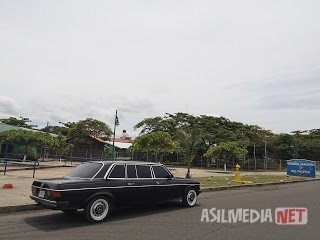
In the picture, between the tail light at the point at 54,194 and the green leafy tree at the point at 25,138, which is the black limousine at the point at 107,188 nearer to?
the tail light at the point at 54,194

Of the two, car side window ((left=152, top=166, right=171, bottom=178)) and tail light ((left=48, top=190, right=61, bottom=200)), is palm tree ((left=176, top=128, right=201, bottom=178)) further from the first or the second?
tail light ((left=48, top=190, right=61, bottom=200))

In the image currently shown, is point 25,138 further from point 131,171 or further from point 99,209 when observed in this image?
point 99,209

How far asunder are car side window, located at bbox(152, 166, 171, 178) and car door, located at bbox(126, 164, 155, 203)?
24cm

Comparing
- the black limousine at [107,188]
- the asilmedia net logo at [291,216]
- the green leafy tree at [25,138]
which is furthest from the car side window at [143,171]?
the green leafy tree at [25,138]

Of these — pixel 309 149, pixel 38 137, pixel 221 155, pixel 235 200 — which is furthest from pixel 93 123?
pixel 235 200

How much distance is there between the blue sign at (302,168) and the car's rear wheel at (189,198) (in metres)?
23.2

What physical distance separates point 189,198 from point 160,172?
142 cm

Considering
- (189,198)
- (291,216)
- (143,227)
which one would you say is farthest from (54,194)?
(291,216)

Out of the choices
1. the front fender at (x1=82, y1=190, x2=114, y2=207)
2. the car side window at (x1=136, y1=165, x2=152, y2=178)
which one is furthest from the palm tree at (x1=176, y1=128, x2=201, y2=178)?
the front fender at (x1=82, y1=190, x2=114, y2=207)

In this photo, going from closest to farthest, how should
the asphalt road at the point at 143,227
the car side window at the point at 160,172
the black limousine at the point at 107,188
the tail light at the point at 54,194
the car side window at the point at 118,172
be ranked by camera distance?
the asphalt road at the point at 143,227
the tail light at the point at 54,194
the black limousine at the point at 107,188
the car side window at the point at 118,172
the car side window at the point at 160,172

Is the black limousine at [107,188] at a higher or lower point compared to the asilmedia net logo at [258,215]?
higher

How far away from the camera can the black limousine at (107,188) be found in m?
8.05

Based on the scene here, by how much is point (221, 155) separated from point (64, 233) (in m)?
30.8

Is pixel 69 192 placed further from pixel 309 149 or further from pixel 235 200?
pixel 309 149
